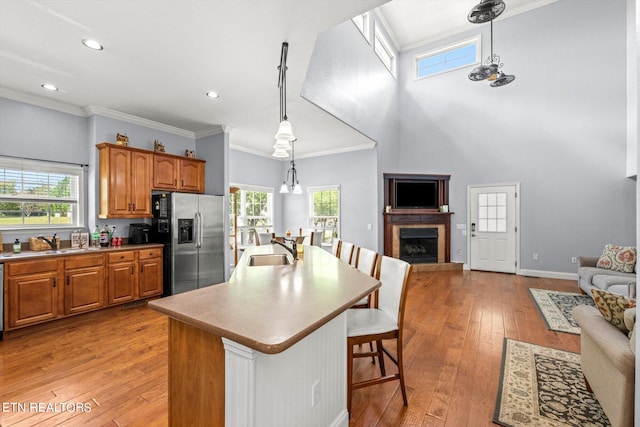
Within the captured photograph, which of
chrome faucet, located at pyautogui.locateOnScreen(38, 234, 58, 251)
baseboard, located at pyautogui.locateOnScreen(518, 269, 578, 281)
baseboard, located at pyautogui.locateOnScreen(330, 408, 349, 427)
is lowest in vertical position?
baseboard, located at pyautogui.locateOnScreen(518, 269, 578, 281)

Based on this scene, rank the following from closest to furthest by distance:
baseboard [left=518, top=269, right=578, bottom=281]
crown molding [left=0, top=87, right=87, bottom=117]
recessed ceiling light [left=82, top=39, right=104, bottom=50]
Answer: recessed ceiling light [left=82, top=39, right=104, bottom=50], crown molding [left=0, top=87, right=87, bottom=117], baseboard [left=518, top=269, right=578, bottom=281]

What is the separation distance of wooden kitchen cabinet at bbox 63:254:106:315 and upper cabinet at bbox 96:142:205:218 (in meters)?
0.70

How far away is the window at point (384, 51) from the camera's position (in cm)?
576

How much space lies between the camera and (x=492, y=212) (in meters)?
6.13

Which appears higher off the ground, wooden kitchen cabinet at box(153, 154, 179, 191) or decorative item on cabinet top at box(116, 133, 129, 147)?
decorative item on cabinet top at box(116, 133, 129, 147)

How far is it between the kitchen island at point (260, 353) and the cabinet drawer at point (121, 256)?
2832 mm

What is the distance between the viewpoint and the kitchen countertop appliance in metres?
4.07

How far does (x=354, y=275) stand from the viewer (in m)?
1.95

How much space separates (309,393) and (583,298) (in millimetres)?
4929

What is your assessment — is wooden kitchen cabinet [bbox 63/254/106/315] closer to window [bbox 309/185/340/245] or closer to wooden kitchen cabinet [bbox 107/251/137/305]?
wooden kitchen cabinet [bbox 107/251/137/305]

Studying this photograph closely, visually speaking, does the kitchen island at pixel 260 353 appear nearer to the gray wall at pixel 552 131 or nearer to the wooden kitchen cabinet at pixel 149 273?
the wooden kitchen cabinet at pixel 149 273

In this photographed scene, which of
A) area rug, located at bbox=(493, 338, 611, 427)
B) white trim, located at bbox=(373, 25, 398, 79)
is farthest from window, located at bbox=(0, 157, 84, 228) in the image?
white trim, located at bbox=(373, 25, 398, 79)

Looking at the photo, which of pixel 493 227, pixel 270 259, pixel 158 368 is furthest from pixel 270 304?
pixel 493 227

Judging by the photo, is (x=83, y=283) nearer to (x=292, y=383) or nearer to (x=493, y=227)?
(x=292, y=383)
